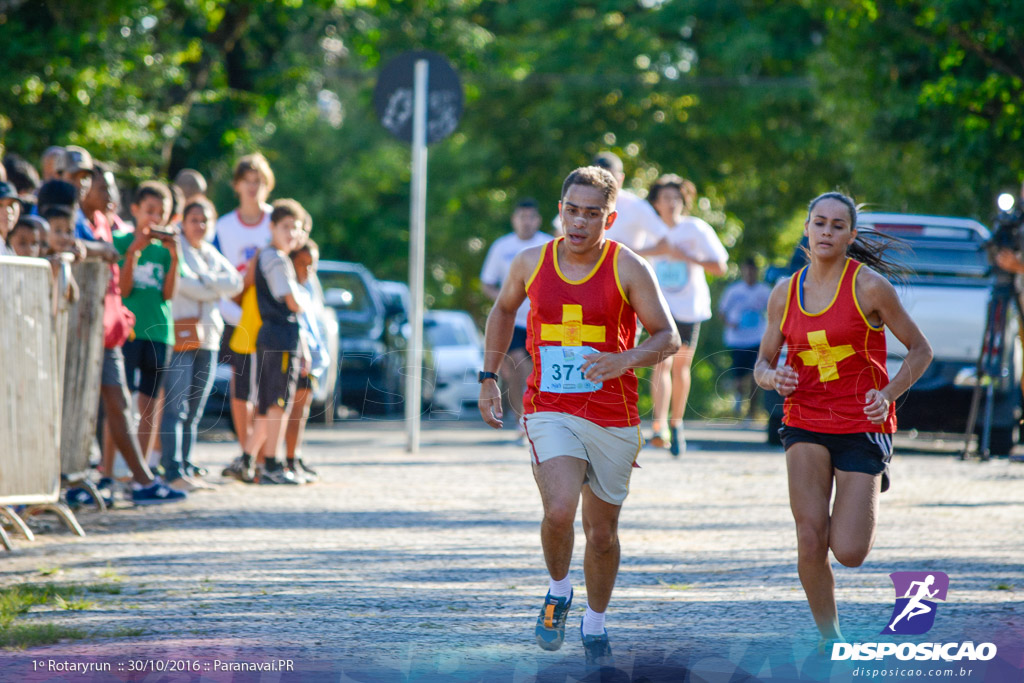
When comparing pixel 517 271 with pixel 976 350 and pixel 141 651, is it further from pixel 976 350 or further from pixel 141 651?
pixel 976 350

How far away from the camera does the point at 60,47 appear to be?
17203mm

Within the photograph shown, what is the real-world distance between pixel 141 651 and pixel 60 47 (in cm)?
1340

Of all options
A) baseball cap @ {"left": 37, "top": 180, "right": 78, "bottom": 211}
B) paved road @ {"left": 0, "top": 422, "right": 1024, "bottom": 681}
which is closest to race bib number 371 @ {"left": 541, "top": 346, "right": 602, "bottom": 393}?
paved road @ {"left": 0, "top": 422, "right": 1024, "bottom": 681}

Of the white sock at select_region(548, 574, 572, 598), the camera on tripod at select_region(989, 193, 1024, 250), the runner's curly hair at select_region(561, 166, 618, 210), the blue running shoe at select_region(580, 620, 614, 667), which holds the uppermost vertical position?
the camera on tripod at select_region(989, 193, 1024, 250)

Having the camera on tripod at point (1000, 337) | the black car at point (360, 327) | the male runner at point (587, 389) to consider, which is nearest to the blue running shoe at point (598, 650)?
the male runner at point (587, 389)

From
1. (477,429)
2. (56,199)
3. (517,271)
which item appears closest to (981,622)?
(517,271)

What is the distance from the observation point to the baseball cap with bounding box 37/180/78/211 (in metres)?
8.44

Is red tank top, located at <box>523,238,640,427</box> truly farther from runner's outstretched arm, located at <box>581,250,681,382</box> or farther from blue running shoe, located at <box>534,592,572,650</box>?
blue running shoe, located at <box>534,592,572,650</box>

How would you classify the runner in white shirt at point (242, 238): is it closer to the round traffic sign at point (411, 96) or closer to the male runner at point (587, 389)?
the round traffic sign at point (411, 96)

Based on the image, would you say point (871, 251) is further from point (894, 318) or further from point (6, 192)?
point (6, 192)

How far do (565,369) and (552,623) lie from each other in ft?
3.06

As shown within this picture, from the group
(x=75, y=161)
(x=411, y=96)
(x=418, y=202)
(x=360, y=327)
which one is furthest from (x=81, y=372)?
(x=360, y=327)

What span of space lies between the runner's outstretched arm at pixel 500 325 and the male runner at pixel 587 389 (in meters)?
0.12

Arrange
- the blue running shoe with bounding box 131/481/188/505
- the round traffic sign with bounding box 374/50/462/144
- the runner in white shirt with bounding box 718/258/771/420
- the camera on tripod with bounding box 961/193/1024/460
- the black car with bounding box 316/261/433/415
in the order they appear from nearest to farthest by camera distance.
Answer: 1. the blue running shoe with bounding box 131/481/188/505
2. the camera on tripod with bounding box 961/193/1024/460
3. the round traffic sign with bounding box 374/50/462/144
4. the black car with bounding box 316/261/433/415
5. the runner in white shirt with bounding box 718/258/771/420
